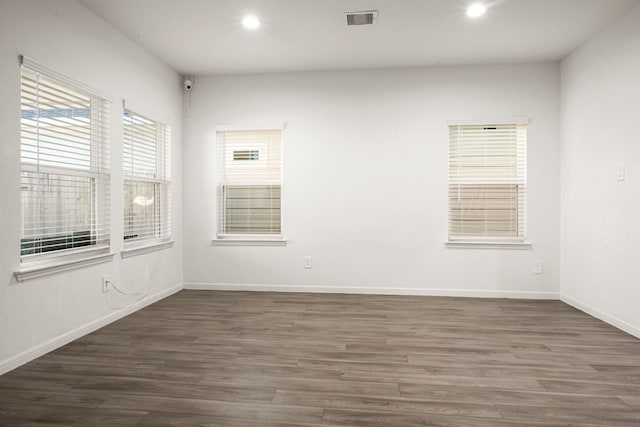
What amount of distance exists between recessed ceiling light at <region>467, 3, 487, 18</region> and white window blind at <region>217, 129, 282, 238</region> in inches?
96.6

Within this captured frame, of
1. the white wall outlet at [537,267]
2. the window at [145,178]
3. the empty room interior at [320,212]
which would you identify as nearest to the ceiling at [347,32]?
the empty room interior at [320,212]

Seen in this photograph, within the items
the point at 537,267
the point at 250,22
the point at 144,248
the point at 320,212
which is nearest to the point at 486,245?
the point at 537,267

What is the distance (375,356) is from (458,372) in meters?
0.56

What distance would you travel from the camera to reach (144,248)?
4168mm

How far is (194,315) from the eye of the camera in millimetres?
3895

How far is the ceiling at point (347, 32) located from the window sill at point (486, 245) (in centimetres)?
205

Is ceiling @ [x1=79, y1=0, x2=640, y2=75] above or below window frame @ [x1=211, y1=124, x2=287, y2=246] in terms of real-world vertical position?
above

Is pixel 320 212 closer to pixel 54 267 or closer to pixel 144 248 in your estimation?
pixel 144 248

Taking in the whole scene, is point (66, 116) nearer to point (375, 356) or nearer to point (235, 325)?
point (235, 325)

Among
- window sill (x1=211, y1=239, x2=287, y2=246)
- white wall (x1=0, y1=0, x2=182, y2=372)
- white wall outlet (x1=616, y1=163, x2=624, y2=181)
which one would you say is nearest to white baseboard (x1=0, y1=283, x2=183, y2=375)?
white wall (x1=0, y1=0, x2=182, y2=372)

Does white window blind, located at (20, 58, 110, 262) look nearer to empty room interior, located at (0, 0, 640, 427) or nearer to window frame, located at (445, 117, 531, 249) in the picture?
empty room interior, located at (0, 0, 640, 427)

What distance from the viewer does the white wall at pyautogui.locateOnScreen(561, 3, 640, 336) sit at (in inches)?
131

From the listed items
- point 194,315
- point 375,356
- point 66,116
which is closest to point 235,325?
point 194,315

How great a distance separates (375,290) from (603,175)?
258cm
